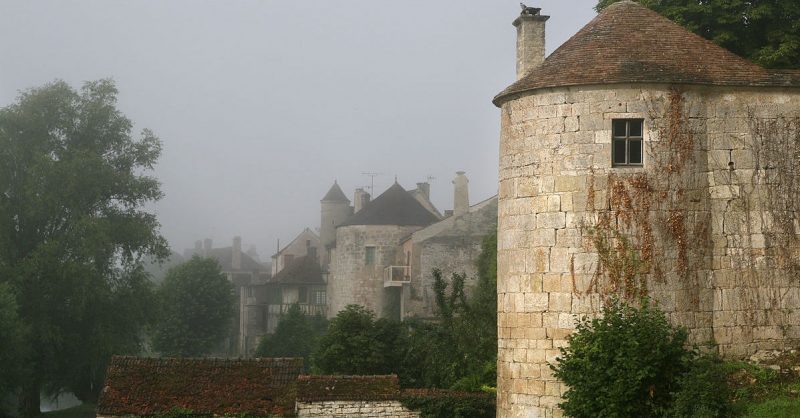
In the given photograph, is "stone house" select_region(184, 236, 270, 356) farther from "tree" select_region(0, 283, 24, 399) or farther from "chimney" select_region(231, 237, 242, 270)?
"tree" select_region(0, 283, 24, 399)

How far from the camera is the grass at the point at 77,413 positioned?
4272 cm

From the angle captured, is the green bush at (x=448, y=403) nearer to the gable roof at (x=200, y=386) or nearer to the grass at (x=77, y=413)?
the gable roof at (x=200, y=386)

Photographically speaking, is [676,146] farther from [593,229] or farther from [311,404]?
[311,404]

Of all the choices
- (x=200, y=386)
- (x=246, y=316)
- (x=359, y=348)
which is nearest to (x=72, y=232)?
(x=359, y=348)

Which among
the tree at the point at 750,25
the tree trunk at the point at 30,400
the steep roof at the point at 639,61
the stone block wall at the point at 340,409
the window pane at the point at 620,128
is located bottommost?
the tree trunk at the point at 30,400

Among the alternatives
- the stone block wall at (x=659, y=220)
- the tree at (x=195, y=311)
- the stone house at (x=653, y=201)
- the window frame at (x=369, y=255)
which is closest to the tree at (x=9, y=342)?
the stone house at (x=653, y=201)

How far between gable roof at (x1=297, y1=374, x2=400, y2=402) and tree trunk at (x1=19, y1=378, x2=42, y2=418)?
18.8m

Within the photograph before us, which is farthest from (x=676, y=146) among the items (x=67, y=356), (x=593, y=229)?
(x=67, y=356)

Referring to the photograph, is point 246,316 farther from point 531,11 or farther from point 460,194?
point 531,11

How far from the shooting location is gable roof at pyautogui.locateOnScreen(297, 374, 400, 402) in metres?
25.0

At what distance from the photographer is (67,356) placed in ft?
137

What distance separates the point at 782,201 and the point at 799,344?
2.85 meters

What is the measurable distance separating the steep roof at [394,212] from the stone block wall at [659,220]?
4090 centimetres

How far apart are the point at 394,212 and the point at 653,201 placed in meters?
42.9
